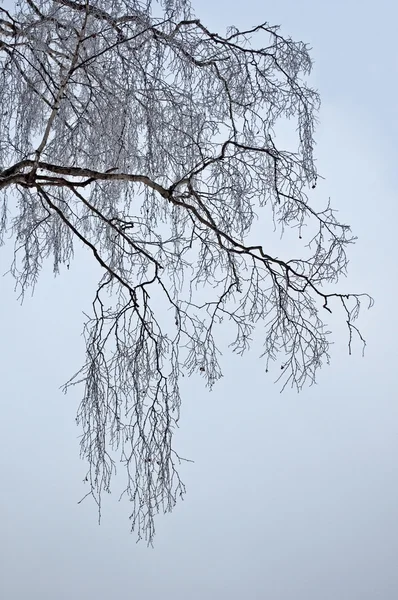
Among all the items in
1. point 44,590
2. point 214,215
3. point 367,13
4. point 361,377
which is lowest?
point 44,590

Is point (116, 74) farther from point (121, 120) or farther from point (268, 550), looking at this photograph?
point (268, 550)

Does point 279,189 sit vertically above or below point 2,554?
above

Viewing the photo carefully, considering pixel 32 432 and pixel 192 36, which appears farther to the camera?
pixel 32 432

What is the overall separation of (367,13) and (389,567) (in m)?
2.68

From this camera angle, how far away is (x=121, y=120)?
1.96 m

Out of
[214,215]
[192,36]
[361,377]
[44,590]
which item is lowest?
[44,590]

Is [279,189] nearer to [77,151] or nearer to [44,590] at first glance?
[77,151]

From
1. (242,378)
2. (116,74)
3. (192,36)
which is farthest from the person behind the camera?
(242,378)

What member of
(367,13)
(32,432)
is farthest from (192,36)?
(32,432)

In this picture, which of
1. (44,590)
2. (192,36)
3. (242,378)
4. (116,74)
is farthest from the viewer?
(242,378)

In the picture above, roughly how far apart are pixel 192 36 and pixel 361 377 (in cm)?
249

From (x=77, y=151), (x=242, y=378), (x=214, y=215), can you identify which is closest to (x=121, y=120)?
(x=77, y=151)

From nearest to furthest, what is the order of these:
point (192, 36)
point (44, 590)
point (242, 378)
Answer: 1. point (192, 36)
2. point (44, 590)
3. point (242, 378)

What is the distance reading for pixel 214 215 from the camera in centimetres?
206
